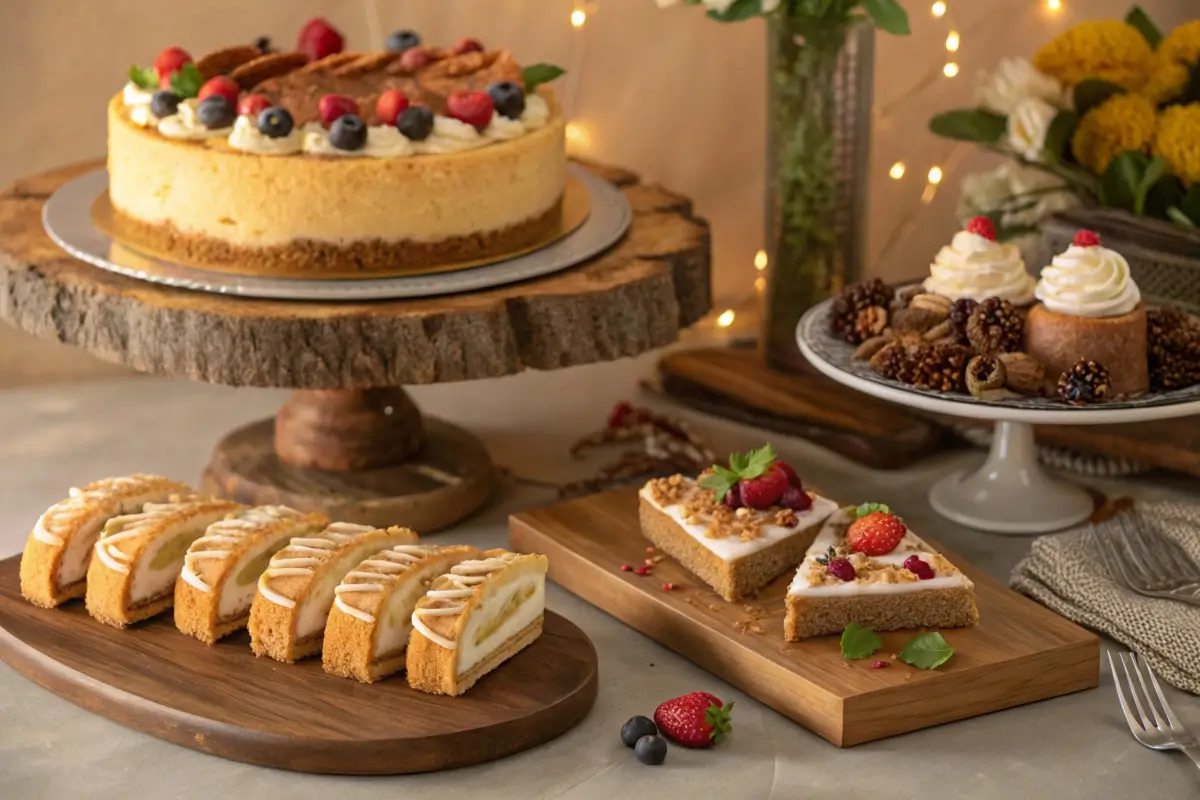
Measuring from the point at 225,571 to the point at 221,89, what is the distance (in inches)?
27.4

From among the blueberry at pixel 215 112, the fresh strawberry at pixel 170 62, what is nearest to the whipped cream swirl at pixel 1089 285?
the blueberry at pixel 215 112

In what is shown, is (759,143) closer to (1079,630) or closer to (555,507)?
(555,507)

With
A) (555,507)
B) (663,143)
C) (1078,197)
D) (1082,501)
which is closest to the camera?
(555,507)

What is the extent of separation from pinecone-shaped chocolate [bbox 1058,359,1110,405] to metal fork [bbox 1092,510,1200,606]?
7.9 inches

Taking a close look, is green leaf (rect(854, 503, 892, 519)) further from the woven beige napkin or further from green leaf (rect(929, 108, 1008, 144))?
green leaf (rect(929, 108, 1008, 144))

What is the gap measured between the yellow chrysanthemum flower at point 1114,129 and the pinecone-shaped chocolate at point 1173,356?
50 centimetres

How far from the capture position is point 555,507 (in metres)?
2.26

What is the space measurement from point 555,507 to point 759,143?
49.8 inches

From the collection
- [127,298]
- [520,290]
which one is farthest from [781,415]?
[127,298]

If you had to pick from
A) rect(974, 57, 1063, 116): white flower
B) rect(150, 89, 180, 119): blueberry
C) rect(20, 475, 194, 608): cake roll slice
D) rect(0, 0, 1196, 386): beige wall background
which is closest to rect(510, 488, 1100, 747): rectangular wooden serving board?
rect(20, 475, 194, 608): cake roll slice

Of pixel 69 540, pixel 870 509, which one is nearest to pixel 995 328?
pixel 870 509

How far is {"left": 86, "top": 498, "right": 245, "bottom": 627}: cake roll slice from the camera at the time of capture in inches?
75.7

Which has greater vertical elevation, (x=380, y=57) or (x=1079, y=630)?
(x=380, y=57)

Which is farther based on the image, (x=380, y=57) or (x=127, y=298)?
(x=380, y=57)
